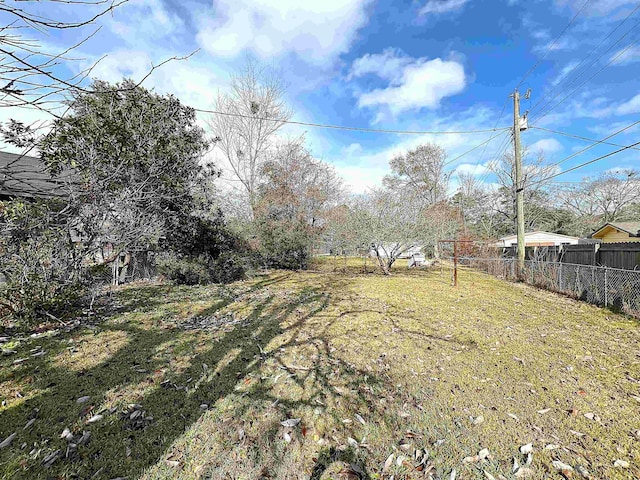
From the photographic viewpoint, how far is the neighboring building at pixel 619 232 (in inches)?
534

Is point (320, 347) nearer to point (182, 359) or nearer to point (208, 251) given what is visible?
point (182, 359)

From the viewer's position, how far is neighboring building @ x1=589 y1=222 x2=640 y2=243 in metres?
13.6

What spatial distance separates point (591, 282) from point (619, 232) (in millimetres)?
12784

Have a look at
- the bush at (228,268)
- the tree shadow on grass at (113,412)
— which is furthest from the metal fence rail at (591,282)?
the bush at (228,268)

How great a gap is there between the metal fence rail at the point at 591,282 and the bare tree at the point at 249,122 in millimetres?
12171

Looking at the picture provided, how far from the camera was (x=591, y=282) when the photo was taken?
659cm

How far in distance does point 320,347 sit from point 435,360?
1369mm

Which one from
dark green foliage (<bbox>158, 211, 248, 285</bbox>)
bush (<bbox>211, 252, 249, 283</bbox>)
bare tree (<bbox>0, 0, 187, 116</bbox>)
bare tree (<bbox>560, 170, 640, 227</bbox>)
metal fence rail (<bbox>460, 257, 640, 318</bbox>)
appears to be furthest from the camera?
bare tree (<bbox>560, 170, 640, 227</bbox>)

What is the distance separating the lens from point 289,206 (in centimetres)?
1544

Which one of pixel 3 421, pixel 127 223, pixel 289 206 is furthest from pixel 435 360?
pixel 289 206

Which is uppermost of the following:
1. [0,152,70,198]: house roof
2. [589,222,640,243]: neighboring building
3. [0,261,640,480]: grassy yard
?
[0,152,70,198]: house roof

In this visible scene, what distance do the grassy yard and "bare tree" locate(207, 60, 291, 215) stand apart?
464 inches


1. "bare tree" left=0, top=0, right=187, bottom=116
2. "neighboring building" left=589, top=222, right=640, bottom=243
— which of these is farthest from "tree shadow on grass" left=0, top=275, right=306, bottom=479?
"neighboring building" left=589, top=222, right=640, bottom=243

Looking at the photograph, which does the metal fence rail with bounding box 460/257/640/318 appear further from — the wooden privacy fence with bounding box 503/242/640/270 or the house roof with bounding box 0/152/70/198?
the house roof with bounding box 0/152/70/198
